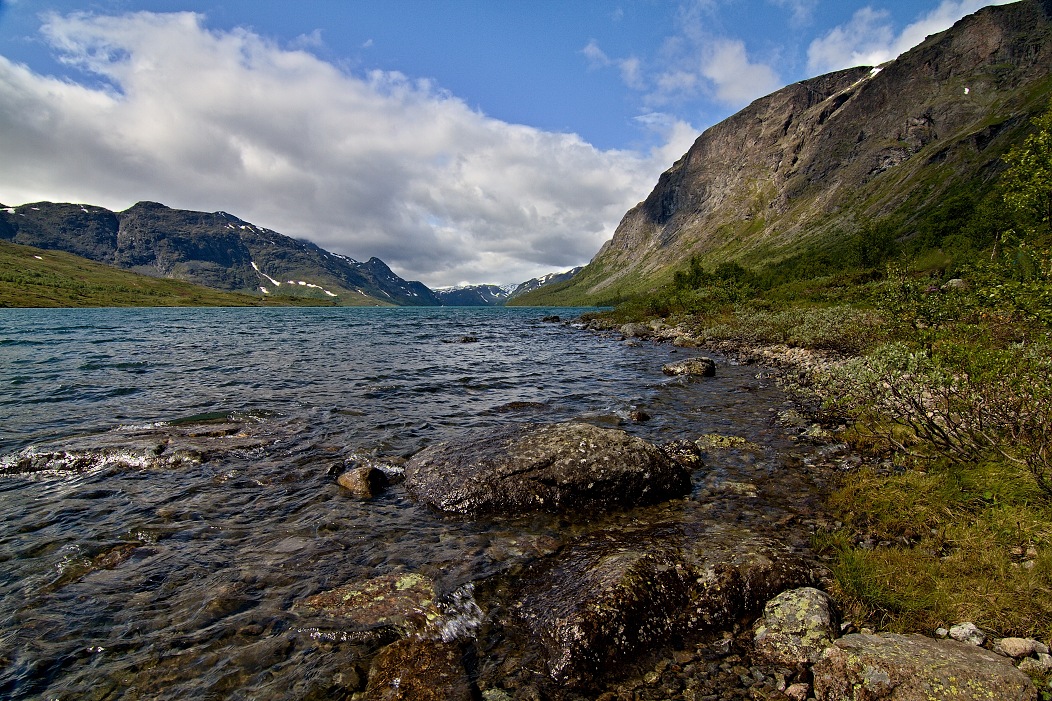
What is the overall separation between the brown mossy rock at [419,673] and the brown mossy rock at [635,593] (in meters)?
1.01

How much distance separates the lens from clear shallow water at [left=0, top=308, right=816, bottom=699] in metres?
5.49

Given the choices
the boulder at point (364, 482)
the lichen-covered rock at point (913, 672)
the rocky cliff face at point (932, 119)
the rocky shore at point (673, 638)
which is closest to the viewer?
the lichen-covered rock at point (913, 672)

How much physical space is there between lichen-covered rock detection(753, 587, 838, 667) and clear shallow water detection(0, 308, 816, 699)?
301cm

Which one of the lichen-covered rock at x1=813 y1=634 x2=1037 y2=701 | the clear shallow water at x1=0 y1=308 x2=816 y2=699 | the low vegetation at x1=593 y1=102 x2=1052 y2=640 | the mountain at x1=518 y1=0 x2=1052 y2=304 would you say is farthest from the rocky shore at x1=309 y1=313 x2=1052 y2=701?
the mountain at x1=518 y1=0 x2=1052 y2=304

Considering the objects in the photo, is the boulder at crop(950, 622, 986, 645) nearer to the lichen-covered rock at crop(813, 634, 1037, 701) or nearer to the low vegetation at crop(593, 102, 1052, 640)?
the low vegetation at crop(593, 102, 1052, 640)

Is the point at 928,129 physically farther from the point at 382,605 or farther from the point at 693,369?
the point at 382,605

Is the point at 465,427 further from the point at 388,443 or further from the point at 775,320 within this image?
the point at 775,320

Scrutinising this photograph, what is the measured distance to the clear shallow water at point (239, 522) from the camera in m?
5.49

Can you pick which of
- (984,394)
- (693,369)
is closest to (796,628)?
(984,394)

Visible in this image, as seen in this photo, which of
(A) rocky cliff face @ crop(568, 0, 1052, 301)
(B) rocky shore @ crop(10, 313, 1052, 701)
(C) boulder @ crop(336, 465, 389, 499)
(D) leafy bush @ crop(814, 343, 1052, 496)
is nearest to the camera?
(B) rocky shore @ crop(10, 313, 1052, 701)

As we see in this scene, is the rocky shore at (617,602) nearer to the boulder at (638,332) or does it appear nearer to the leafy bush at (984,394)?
the leafy bush at (984,394)

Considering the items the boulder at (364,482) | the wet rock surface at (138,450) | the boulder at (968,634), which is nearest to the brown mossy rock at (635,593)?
the boulder at (968,634)

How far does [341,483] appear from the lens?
1068 centimetres

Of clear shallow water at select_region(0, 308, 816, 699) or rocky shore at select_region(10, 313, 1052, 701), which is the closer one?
rocky shore at select_region(10, 313, 1052, 701)
